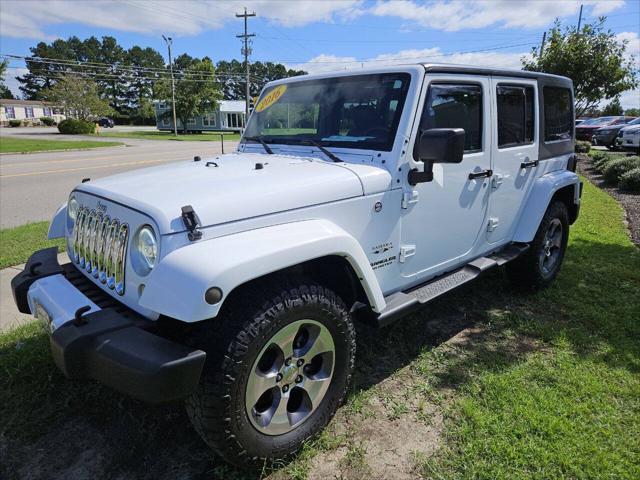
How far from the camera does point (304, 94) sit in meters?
3.42

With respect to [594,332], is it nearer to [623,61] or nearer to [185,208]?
[185,208]

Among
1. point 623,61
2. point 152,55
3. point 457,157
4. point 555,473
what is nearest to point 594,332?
point 555,473

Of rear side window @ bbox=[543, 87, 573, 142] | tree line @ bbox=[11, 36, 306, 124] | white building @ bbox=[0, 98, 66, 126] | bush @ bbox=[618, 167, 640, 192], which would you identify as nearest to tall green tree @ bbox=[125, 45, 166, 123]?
tree line @ bbox=[11, 36, 306, 124]

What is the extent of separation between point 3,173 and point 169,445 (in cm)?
1319

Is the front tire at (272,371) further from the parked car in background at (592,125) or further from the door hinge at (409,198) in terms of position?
the parked car in background at (592,125)

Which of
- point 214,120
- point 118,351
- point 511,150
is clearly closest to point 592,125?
point 511,150

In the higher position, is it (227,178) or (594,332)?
(227,178)

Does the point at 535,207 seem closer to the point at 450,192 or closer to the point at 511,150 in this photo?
the point at 511,150

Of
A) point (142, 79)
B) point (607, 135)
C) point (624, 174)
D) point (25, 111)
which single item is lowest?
point (624, 174)

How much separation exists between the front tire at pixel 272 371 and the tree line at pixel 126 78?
46261mm

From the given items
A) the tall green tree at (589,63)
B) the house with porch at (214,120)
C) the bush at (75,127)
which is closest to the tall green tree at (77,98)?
the bush at (75,127)

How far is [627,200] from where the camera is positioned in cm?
946

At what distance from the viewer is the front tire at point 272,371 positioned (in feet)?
6.50

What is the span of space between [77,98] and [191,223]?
47370 mm
